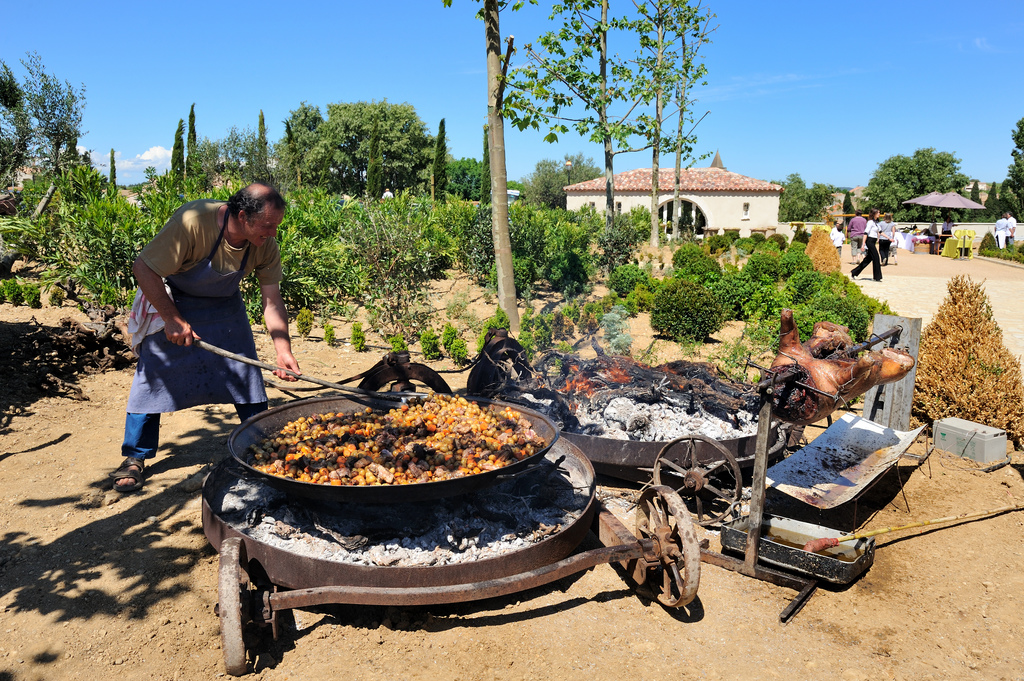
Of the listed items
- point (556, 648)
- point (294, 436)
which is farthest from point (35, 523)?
point (556, 648)

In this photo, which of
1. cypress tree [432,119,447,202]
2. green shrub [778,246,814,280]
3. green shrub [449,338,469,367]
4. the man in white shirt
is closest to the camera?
green shrub [449,338,469,367]

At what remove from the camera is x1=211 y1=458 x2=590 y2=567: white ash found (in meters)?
2.90

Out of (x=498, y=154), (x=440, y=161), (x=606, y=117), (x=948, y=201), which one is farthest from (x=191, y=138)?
(x=948, y=201)

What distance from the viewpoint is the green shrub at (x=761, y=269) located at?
1051 centimetres

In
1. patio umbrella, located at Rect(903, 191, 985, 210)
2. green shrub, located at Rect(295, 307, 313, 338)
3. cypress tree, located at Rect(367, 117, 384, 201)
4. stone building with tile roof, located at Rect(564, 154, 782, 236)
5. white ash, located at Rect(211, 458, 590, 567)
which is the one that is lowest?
white ash, located at Rect(211, 458, 590, 567)

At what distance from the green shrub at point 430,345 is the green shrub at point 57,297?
17.8 ft

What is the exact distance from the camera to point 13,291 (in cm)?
838

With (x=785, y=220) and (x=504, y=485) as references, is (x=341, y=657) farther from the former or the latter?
(x=785, y=220)

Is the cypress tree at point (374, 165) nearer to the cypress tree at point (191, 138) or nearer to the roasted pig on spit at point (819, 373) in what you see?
the cypress tree at point (191, 138)

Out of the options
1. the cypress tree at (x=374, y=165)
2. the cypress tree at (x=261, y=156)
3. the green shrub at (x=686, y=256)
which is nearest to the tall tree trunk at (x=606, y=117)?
the green shrub at (x=686, y=256)

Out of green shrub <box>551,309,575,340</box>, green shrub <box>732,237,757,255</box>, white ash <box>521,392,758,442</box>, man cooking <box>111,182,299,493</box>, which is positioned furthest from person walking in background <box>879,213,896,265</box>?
man cooking <box>111,182,299,493</box>

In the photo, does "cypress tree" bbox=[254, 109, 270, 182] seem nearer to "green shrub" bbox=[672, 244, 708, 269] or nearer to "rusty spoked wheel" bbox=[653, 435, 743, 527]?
"green shrub" bbox=[672, 244, 708, 269]

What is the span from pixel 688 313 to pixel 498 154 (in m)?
3.52

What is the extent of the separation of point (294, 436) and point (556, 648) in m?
1.71
